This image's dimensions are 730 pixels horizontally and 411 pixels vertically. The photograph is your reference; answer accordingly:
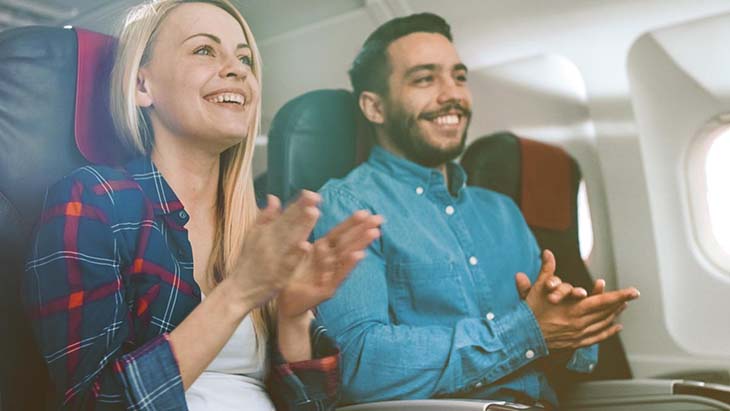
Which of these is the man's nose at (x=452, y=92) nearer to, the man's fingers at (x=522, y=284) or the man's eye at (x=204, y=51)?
the man's fingers at (x=522, y=284)

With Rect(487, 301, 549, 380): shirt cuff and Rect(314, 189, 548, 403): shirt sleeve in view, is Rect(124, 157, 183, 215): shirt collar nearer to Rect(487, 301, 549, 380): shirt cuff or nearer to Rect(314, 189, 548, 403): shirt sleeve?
Rect(314, 189, 548, 403): shirt sleeve

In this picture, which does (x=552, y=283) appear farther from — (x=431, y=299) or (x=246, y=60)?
(x=246, y=60)

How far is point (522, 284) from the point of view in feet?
4.88

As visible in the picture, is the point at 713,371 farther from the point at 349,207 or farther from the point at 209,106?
the point at 209,106

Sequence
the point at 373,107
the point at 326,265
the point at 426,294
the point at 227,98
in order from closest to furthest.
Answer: the point at 326,265 → the point at 227,98 → the point at 426,294 → the point at 373,107

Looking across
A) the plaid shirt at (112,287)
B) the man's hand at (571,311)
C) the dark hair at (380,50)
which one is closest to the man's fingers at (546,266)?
the man's hand at (571,311)

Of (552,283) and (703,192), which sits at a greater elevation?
(703,192)

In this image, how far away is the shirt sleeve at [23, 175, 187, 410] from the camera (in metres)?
1.15

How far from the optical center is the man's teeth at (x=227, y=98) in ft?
4.37

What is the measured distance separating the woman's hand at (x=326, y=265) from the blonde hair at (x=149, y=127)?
1.6 inches

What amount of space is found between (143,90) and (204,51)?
4.9 inches

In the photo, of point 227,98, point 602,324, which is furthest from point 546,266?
point 227,98

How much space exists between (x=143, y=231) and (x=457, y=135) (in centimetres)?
68

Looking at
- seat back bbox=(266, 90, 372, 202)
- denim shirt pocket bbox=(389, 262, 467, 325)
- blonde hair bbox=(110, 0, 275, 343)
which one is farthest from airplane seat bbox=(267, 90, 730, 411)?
denim shirt pocket bbox=(389, 262, 467, 325)
